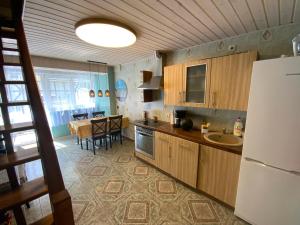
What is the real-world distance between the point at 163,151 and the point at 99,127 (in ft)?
6.38

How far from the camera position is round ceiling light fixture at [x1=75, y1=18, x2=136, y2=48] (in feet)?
5.10

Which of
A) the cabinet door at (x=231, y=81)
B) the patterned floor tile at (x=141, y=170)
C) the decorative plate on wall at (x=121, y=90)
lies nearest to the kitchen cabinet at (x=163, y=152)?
the patterned floor tile at (x=141, y=170)

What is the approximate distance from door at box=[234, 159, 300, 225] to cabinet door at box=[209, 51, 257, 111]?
771 millimetres

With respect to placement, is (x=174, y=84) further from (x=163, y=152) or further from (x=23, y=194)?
(x=23, y=194)

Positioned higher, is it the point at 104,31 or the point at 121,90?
the point at 104,31

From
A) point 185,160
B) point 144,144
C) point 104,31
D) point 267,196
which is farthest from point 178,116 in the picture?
point 104,31

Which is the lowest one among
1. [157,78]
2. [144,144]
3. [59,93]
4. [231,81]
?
[144,144]

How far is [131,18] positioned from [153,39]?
2.36 feet

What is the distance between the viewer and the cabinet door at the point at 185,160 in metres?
2.09

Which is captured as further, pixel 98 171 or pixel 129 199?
pixel 98 171

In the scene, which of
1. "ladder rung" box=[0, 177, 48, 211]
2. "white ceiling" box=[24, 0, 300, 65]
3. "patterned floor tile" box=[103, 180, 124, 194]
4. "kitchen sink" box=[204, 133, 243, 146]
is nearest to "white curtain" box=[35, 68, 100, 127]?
"white ceiling" box=[24, 0, 300, 65]

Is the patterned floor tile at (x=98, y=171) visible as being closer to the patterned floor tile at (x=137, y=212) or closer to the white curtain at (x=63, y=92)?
the patterned floor tile at (x=137, y=212)

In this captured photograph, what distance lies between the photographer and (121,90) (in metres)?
4.60

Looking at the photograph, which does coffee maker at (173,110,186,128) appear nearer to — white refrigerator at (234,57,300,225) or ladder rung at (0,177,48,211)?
white refrigerator at (234,57,300,225)
